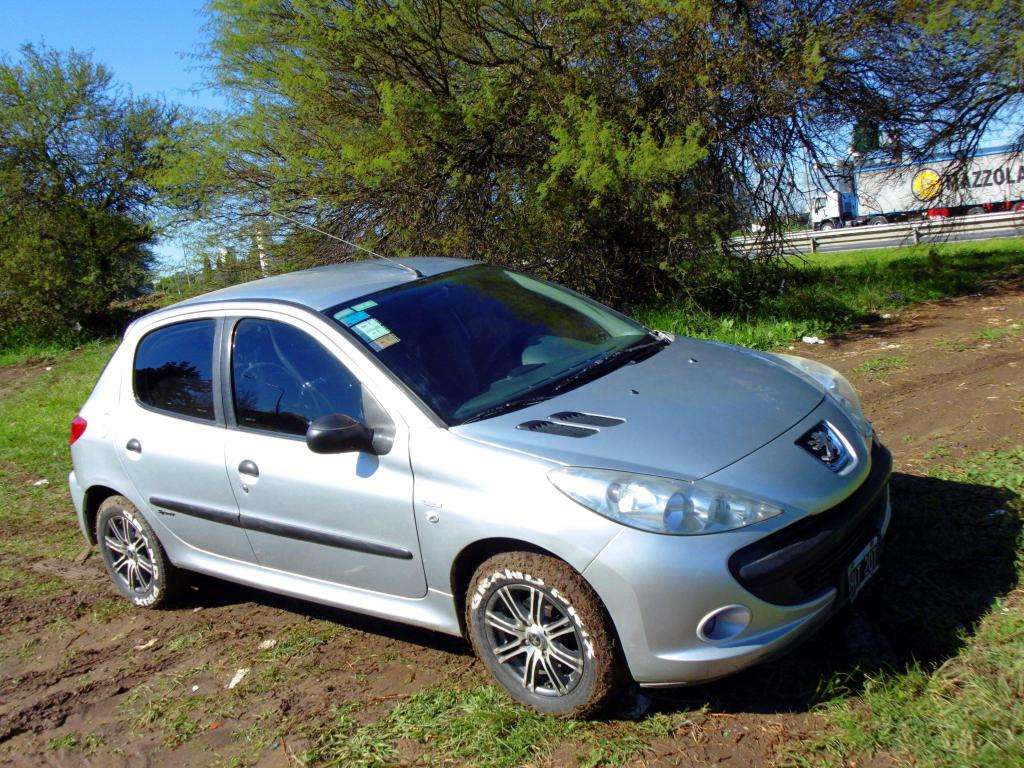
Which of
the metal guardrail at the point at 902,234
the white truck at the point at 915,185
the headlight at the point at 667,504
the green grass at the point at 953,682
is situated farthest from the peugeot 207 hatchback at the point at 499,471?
the white truck at the point at 915,185

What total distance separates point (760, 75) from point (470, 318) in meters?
7.35

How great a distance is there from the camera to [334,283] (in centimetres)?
466

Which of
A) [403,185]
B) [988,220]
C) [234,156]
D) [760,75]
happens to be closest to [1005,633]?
[760,75]

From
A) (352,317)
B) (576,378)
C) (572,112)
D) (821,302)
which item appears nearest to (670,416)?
(576,378)

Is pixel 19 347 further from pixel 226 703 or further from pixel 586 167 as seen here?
pixel 226 703

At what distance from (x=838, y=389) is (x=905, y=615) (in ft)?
3.56

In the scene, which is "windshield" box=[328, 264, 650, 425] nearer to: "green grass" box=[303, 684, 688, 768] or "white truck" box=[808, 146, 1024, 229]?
"green grass" box=[303, 684, 688, 768]

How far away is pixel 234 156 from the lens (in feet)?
39.6

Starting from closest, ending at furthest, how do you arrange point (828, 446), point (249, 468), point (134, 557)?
point (828, 446) → point (249, 468) → point (134, 557)

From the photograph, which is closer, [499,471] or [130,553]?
[499,471]

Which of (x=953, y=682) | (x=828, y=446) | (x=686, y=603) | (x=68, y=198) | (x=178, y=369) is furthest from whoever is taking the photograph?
(x=68, y=198)

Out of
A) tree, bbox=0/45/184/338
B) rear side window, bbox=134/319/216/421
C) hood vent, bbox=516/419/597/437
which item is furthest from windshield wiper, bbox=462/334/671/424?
tree, bbox=0/45/184/338

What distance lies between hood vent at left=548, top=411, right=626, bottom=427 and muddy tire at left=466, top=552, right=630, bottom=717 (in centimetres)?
57

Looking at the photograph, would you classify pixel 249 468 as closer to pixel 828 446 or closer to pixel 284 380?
pixel 284 380
